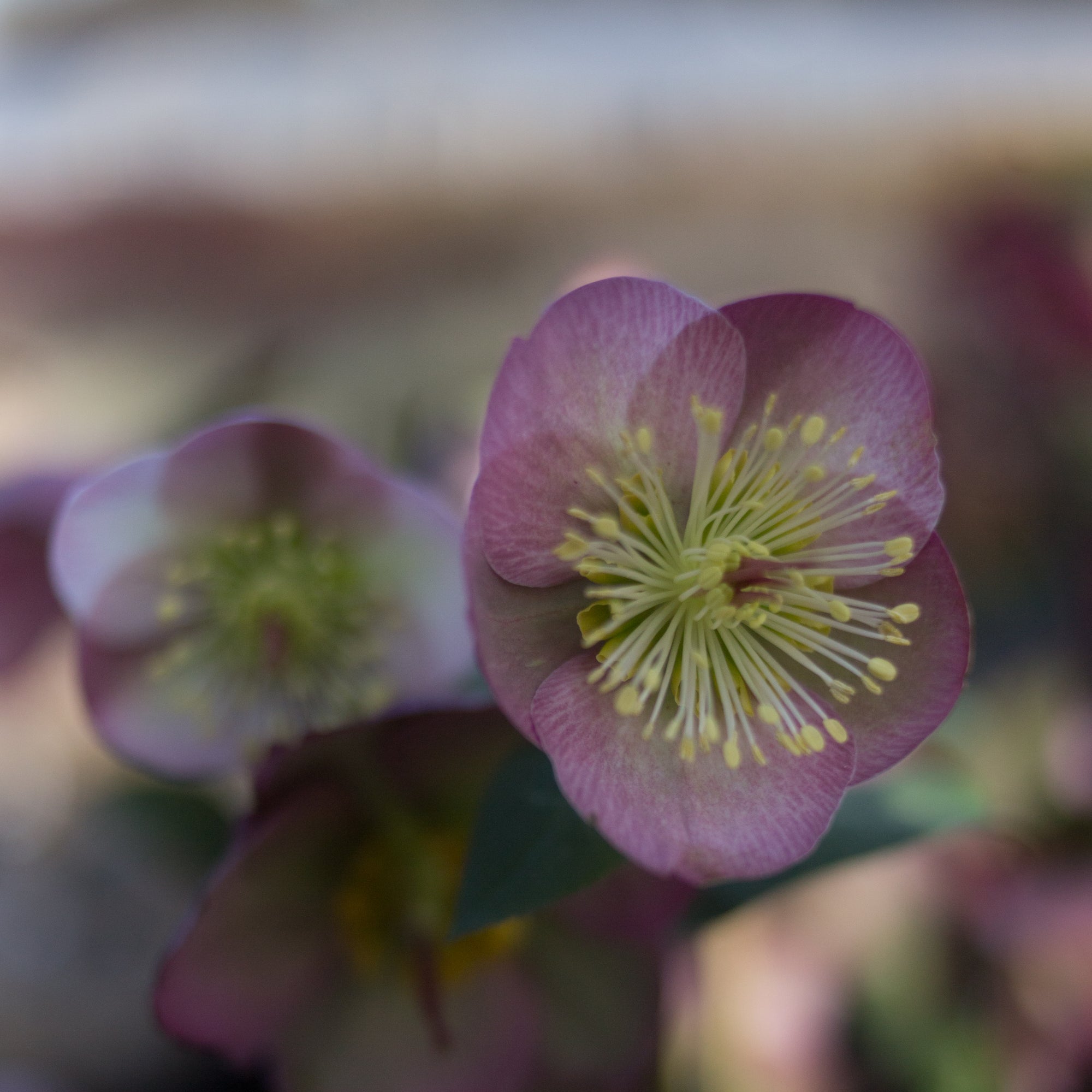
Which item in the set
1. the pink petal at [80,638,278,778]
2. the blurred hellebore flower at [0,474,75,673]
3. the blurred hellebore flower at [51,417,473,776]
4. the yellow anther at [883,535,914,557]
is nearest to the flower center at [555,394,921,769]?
the yellow anther at [883,535,914,557]

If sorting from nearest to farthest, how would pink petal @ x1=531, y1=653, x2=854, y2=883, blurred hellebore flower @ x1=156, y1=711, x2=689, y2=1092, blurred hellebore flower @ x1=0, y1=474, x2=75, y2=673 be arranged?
pink petal @ x1=531, y1=653, x2=854, y2=883
blurred hellebore flower @ x1=156, y1=711, x2=689, y2=1092
blurred hellebore flower @ x1=0, y1=474, x2=75, y2=673

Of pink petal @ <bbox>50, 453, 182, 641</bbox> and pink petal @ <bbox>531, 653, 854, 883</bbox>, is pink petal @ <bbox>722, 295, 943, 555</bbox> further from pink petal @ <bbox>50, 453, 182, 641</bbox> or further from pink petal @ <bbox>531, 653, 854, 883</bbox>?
pink petal @ <bbox>50, 453, 182, 641</bbox>

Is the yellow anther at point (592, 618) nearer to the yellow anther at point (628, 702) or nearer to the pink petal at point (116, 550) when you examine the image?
the yellow anther at point (628, 702)

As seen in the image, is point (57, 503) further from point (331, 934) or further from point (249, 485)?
point (331, 934)

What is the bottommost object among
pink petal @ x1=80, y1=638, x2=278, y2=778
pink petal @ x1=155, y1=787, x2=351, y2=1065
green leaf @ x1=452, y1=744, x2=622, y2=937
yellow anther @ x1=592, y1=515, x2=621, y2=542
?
pink petal @ x1=155, y1=787, x2=351, y2=1065

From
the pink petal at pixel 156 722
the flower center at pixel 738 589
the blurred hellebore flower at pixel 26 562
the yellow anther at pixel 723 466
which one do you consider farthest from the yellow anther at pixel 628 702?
the blurred hellebore flower at pixel 26 562

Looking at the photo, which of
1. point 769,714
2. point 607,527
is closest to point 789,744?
point 769,714

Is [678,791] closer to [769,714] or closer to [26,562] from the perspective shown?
[769,714]
